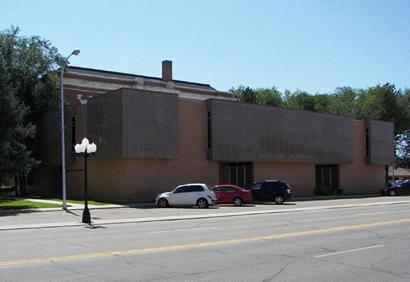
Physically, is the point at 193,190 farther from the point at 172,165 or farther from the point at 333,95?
the point at 333,95

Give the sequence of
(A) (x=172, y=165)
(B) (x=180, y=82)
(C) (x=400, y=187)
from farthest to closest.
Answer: (B) (x=180, y=82) < (C) (x=400, y=187) < (A) (x=172, y=165)

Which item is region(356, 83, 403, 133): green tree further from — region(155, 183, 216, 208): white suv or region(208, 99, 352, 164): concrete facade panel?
region(155, 183, 216, 208): white suv

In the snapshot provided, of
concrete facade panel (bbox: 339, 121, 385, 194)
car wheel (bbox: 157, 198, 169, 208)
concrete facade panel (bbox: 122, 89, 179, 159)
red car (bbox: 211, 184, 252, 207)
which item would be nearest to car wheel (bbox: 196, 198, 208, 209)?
car wheel (bbox: 157, 198, 169, 208)

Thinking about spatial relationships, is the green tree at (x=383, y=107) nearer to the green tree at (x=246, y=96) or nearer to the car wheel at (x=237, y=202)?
the green tree at (x=246, y=96)

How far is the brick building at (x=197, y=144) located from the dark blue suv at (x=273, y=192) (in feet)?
15.5

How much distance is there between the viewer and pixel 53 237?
16812 mm

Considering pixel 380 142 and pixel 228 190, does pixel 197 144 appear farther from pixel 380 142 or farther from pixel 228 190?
pixel 380 142

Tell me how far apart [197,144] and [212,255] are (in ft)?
104

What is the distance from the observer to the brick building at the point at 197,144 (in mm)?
39406

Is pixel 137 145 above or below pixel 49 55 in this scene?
below

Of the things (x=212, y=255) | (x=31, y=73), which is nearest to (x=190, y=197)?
(x=212, y=255)

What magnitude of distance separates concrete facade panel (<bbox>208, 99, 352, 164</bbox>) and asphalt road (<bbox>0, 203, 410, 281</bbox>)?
88.5 ft

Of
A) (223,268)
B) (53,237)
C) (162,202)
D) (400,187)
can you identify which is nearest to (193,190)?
(162,202)

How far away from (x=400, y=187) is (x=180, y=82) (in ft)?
106
